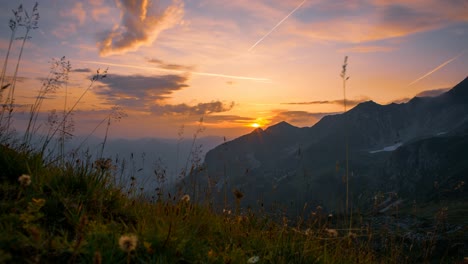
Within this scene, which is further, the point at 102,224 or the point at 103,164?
the point at 103,164

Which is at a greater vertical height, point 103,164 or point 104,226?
point 103,164

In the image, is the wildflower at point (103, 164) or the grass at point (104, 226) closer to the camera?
the grass at point (104, 226)

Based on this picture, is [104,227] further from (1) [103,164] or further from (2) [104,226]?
(1) [103,164]

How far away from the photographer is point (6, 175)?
4637 mm

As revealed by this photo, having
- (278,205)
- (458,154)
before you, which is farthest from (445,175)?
(278,205)

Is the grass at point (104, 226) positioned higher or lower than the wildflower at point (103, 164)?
lower

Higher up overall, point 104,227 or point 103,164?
point 103,164

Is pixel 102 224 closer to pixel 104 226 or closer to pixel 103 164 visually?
pixel 104 226

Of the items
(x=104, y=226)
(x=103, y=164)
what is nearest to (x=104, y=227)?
(x=104, y=226)

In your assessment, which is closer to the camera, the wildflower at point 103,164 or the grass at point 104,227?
the grass at point 104,227

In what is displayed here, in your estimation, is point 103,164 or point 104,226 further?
point 103,164

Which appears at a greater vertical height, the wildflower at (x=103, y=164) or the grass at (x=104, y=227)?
the wildflower at (x=103, y=164)

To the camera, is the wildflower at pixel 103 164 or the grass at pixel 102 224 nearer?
the grass at pixel 102 224

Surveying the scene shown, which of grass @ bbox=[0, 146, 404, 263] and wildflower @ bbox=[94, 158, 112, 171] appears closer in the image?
grass @ bbox=[0, 146, 404, 263]
